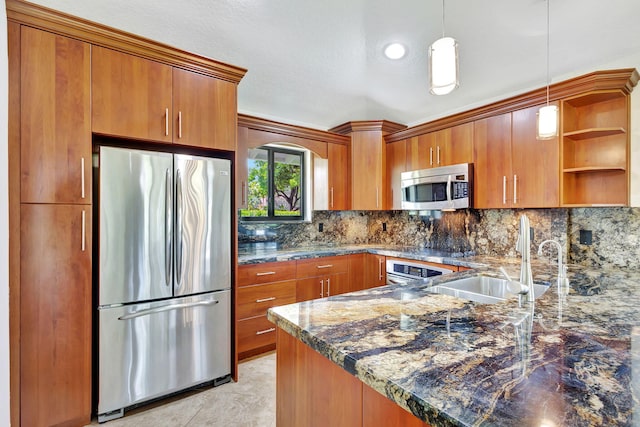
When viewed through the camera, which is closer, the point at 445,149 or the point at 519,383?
the point at 519,383

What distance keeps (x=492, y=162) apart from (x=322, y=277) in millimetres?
1952

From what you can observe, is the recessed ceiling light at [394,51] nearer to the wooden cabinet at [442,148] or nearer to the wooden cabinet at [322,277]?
the wooden cabinet at [442,148]

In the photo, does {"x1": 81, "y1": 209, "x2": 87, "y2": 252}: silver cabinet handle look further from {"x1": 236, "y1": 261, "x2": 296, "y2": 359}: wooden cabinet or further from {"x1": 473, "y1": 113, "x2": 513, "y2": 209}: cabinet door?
{"x1": 473, "y1": 113, "x2": 513, "y2": 209}: cabinet door

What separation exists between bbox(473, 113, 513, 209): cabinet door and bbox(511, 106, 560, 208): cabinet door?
5 centimetres

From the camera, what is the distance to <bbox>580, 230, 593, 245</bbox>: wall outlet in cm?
241

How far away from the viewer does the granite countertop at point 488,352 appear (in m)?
0.59

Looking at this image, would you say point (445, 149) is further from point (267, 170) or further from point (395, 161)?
point (267, 170)

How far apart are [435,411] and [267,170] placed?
3.23 meters

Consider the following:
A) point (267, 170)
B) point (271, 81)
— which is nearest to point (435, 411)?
point (271, 81)

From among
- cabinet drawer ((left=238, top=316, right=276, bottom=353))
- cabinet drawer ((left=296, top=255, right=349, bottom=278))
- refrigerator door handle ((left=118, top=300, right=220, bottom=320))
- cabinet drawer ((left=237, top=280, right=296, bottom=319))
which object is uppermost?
cabinet drawer ((left=296, top=255, right=349, bottom=278))

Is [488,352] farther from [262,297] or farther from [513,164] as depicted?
[513,164]

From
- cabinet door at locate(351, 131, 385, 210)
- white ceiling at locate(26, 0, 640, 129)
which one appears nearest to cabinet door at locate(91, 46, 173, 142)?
white ceiling at locate(26, 0, 640, 129)

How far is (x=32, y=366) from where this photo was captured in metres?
1.64

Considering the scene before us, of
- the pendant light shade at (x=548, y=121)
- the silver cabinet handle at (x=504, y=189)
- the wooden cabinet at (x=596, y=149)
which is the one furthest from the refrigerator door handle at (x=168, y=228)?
the wooden cabinet at (x=596, y=149)
